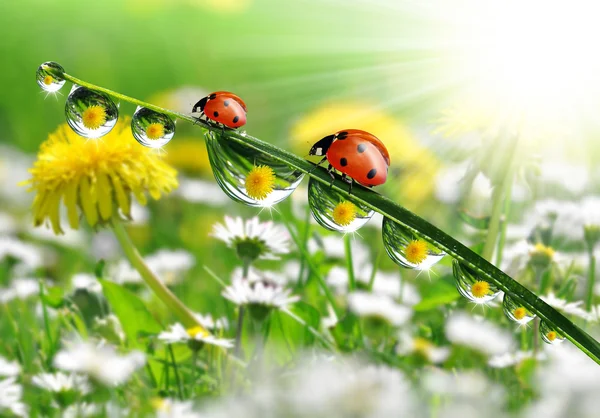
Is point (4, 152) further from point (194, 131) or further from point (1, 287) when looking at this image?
point (1, 287)

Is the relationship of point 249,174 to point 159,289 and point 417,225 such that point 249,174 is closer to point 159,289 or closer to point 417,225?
point 417,225

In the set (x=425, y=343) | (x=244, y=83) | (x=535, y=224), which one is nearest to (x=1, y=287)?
(x=425, y=343)

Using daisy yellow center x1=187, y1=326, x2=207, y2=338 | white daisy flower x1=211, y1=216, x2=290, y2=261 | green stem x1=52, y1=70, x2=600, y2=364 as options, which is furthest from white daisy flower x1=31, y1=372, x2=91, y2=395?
green stem x1=52, y1=70, x2=600, y2=364

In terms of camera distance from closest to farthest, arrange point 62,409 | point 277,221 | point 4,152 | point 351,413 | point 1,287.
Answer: point 351,413, point 62,409, point 1,287, point 277,221, point 4,152

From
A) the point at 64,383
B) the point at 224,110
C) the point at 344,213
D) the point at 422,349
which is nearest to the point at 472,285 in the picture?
the point at 344,213

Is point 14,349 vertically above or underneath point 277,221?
underneath

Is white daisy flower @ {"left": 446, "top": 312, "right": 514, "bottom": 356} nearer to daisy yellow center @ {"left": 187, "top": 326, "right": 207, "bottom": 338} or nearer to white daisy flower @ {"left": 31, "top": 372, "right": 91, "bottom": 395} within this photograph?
daisy yellow center @ {"left": 187, "top": 326, "right": 207, "bottom": 338}

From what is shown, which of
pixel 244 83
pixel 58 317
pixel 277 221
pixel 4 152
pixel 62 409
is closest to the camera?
pixel 62 409
